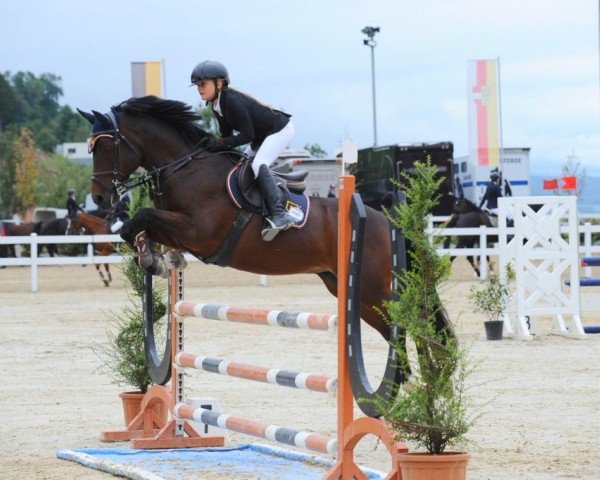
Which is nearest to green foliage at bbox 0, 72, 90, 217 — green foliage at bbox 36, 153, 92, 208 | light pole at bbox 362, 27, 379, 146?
green foliage at bbox 36, 153, 92, 208

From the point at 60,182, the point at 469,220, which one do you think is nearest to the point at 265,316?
the point at 469,220

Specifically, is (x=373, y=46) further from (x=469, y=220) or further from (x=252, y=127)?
(x=252, y=127)

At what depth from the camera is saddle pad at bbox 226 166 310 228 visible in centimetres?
735

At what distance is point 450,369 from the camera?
4.73 m

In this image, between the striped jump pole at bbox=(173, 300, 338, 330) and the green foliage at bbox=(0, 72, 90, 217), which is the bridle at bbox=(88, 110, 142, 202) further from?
the green foliage at bbox=(0, 72, 90, 217)

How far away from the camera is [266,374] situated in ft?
19.4

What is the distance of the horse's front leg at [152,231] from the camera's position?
709cm

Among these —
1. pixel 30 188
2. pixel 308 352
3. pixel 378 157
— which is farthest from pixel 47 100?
pixel 308 352

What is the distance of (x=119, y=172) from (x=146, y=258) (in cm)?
67

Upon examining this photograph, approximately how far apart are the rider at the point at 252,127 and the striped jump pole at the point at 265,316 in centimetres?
73

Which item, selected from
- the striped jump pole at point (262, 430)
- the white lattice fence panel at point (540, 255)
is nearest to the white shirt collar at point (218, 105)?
the striped jump pole at point (262, 430)

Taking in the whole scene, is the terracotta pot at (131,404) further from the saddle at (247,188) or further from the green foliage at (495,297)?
the green foliage at (495,297)

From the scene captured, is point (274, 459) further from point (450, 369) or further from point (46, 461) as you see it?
point (450, 369)

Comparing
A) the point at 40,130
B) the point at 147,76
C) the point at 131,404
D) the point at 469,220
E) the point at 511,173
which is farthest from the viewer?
the point at 40,130
